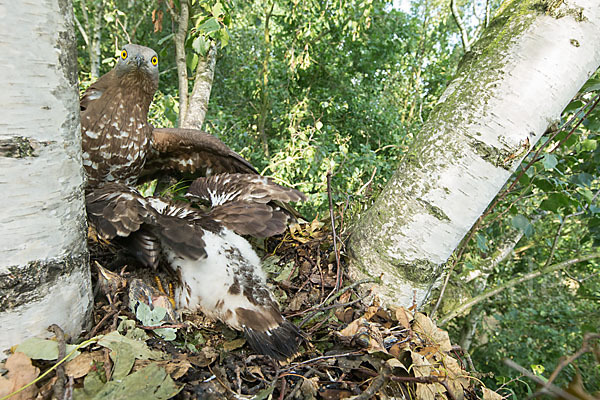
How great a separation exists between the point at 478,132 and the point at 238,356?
3.88 feet

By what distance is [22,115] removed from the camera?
2.85 feet

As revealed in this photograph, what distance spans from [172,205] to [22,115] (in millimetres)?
1095

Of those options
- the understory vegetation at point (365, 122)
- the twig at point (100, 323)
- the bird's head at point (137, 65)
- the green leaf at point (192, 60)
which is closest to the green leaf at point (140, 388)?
the twig at point (100, 323)

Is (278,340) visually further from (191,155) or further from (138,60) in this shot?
(138,60)

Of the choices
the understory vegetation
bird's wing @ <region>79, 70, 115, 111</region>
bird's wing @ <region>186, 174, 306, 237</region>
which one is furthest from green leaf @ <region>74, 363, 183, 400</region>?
the understory vegetation

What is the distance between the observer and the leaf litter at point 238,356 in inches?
39.1

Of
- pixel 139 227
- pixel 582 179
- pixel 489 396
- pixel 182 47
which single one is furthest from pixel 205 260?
pixel 582 179

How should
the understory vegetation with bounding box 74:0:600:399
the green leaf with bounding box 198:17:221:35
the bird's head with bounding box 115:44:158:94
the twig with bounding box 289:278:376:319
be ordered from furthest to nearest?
1. the understory vegetation with bounding box 74:0:600:399
2. the bird's head with bounding box 115:44:158:94
3. the green leaf with bounding box 198:17:221:35
4. the twig with bounding box 289:278:376:319

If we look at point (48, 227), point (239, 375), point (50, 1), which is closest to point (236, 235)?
point (239, 375)

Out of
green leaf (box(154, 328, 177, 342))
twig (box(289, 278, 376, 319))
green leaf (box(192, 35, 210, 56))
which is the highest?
green leaf (box(192, 35, 210, 56))

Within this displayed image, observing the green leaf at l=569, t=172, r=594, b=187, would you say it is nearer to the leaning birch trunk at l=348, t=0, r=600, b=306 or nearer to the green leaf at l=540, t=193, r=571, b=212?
the green leaf at l=540, t=193, r=571, b=212

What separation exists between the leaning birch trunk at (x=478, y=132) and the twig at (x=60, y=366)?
1137 mm

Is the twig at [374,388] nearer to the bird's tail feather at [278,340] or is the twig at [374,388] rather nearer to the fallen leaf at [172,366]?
the bird's tail feather at [278,340]

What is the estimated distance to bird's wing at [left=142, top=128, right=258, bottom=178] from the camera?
2.43 metres
